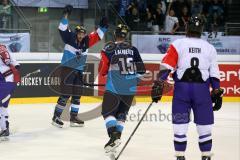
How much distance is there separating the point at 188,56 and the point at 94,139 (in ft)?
8.88

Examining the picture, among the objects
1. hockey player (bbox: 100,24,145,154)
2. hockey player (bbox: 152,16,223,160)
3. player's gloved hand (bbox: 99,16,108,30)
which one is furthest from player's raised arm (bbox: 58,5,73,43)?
hockey player (bbox: 152,16,223,160)

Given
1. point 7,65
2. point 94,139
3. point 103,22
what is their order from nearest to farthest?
1. point 7,65
2. point 94,139
3. point 103,22

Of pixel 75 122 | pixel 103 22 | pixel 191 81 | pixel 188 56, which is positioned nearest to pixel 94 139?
pixel 75 122

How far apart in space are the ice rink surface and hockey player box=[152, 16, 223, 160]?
3.73ft

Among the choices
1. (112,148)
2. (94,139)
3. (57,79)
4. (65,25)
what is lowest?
(94,139)

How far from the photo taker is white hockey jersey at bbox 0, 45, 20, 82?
7.18 meters

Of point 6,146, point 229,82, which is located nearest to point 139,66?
point 6,146

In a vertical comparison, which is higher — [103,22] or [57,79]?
[103,22]

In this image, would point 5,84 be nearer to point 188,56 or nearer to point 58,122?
point 58,122

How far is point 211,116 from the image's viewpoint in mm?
5434

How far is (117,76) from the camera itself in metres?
6.43

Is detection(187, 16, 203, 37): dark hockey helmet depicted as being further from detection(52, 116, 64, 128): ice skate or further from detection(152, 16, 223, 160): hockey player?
detection(52, 116, 64, 128): ice skate

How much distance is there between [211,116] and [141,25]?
8.44 meters

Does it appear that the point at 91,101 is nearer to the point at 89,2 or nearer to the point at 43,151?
the point at 89,2
